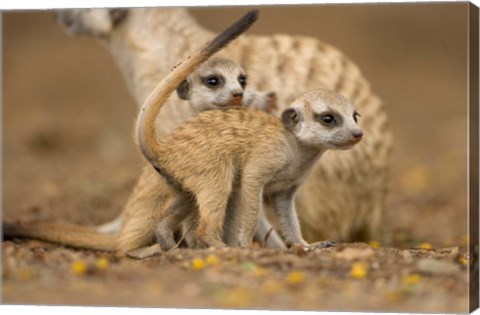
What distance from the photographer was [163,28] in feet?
19.2

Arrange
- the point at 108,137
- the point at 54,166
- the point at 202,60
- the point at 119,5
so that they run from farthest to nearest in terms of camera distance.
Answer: the point at 108,137, the point at 54,166, the point at 119,5, the point at 202,60

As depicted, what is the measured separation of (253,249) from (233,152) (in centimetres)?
40

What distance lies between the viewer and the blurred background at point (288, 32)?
24.3 feet

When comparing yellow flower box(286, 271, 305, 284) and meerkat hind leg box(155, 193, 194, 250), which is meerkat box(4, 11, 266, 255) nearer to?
meerkat hind leg box(155, 193, 194, 250)

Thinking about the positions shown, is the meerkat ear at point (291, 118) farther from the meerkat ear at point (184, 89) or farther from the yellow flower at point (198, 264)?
the yellow flower at point (198, 264)

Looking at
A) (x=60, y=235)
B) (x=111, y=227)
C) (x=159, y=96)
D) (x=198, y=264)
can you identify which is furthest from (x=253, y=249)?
(x=111, y=227)

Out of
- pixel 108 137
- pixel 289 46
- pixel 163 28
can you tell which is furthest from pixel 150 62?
pixel 108 137

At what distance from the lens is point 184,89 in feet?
15.2

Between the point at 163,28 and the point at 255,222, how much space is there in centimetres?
189

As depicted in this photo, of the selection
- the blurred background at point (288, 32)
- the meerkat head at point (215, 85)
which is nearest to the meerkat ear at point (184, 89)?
the meerkat head at point (215, 85)

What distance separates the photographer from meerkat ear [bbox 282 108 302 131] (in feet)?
14.4

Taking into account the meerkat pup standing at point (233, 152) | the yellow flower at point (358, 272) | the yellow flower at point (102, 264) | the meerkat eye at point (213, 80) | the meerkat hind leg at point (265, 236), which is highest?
the meerkat eye at point (213, 80)

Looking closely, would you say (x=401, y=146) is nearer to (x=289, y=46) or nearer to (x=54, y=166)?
(x=54, y=166)

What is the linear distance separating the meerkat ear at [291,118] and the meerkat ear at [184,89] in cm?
48
